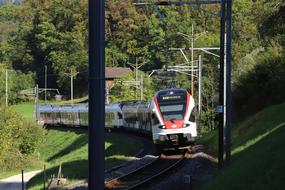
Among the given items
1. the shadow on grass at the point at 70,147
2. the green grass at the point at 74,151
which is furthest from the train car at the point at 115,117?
the shadow on grass at the point at 70,147

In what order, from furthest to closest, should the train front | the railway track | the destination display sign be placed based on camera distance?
the destination display sign, the train front, the railway track

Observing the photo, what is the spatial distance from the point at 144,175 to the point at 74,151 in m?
31.4

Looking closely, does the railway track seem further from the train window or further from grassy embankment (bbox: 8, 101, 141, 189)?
grassy embankment (bbox: 8, 101, 141, 189)

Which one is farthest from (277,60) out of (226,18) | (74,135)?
(74,135)

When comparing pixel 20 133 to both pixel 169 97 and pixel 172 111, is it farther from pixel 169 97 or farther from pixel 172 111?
pixel 172 111

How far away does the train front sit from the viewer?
27.8 metres

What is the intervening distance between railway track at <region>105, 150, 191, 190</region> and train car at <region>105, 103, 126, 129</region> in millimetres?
25899

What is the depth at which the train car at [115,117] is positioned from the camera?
54.2 meters

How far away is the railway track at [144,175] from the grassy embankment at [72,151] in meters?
2.56

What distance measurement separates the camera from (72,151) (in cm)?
5475

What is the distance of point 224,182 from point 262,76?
2701 cm

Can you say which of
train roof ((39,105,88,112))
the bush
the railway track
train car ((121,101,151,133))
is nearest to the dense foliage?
train roof ((39,105,88,112))

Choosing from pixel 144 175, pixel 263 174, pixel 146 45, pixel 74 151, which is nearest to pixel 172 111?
pixel 144 175

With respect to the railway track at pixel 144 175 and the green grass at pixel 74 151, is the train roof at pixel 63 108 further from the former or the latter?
the railway track at pixel 144 175
